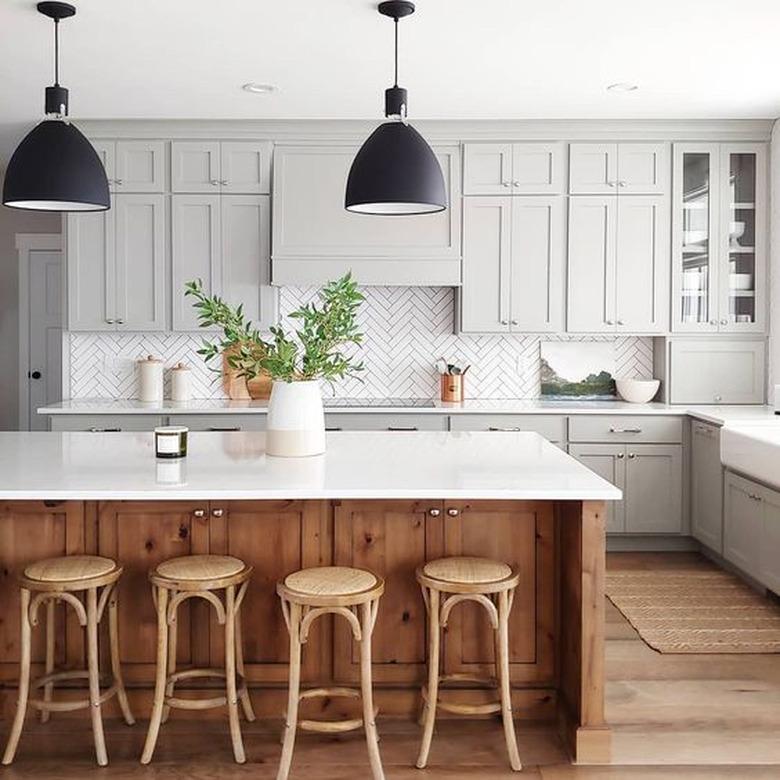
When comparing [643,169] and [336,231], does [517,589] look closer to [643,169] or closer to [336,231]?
[336,231]

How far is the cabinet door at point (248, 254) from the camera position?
569 centimetres

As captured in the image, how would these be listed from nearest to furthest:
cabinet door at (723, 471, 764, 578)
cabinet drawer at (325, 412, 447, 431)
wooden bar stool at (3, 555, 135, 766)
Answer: wooden bar stool at (3, 555, 135, 766)
cabinet door at (723, 471, 764, 578)
cabinet drawer at (325, 412, 447, 431)

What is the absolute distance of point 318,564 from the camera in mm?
3115

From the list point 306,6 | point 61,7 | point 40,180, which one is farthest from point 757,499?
point 61,7

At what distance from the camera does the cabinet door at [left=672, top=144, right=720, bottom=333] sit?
5668 mm

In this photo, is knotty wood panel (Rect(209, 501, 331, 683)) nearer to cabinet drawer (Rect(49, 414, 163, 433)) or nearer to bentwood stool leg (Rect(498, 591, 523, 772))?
bentwood stool leg (Rect(498, 591, 523, 772))

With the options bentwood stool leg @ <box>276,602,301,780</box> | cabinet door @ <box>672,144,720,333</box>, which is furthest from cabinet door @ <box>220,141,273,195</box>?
bentwood stool leg @ <box>276,602,301,780</box>

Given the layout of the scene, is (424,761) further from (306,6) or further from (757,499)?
(306,6)

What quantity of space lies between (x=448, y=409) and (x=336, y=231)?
4.23ft

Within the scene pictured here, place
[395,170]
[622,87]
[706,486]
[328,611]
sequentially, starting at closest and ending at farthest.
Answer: [328,611] → [395,170] → [622,87] → [706,486]

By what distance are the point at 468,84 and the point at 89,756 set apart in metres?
3.64

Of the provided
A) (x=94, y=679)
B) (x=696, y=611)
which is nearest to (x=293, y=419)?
(x=94, y=679)

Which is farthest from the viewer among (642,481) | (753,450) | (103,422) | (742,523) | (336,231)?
(336,231)

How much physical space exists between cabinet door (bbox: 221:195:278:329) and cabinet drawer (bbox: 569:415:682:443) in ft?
6.61
